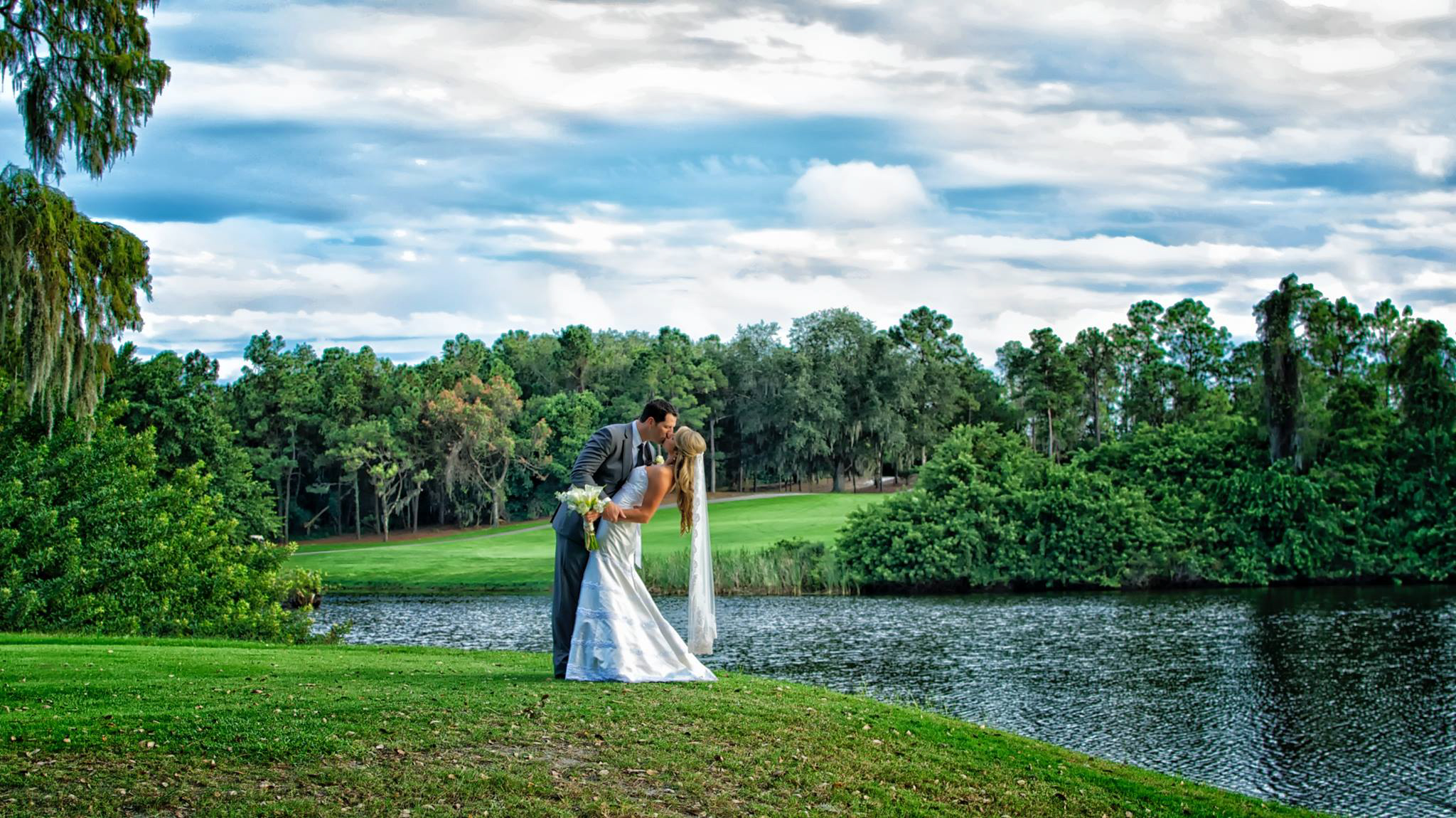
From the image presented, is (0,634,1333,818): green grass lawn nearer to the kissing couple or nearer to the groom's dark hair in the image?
the kissing couple

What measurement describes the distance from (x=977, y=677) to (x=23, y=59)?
18.1 m

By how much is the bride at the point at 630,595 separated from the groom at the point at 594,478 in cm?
13

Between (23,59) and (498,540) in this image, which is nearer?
(23,59)

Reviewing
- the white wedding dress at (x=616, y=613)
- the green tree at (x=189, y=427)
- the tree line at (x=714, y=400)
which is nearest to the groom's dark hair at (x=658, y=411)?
the white wedding dress at (x=616, y=613)

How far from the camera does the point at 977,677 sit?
22.5 meters

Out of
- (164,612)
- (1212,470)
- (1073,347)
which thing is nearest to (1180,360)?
(1073,347)

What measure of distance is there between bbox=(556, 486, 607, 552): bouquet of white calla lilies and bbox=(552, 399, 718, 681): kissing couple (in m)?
0.05

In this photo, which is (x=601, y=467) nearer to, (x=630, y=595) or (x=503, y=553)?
(x=630, y=595)

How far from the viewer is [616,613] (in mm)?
11406

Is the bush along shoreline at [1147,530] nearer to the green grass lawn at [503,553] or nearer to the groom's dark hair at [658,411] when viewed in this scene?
the green grass lawn at [503,553]

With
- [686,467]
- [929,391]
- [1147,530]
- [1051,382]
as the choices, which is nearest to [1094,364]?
[1051,382]

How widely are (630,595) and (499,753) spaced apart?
313cm

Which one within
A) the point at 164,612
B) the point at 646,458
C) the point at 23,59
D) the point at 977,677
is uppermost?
the point at 23,59

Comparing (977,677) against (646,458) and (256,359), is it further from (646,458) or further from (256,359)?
(256,359)
